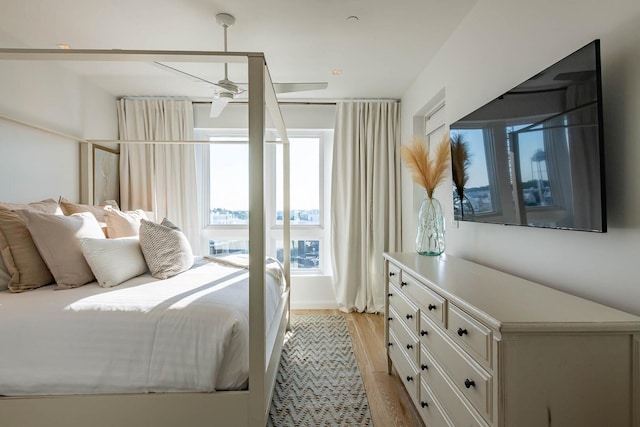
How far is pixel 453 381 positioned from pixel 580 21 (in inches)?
60.3

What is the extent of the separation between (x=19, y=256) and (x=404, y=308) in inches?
89.6

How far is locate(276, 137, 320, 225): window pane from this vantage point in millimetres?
4156

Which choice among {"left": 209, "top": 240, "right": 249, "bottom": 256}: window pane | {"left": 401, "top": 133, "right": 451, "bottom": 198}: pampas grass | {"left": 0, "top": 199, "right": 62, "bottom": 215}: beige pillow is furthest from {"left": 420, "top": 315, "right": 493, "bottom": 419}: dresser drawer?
{"left": 209, "top": 240, "right": 249, "bottom": 256}: window pane

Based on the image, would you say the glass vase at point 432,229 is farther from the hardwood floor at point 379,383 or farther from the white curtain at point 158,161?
the white curtain at point 158,161

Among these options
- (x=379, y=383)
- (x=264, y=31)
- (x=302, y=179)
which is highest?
(x=264, y=31)

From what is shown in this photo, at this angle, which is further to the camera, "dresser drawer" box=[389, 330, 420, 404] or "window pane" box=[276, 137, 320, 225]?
"window pane" box=[276, 137, 320, 225]

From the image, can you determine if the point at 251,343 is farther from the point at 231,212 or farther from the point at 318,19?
the point at 231,212

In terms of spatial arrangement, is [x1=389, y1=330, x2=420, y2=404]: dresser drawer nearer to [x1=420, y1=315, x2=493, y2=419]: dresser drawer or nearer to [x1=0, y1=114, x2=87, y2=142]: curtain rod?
[x1=420, y1=315, x2=493, y2=419]: dresser drawer

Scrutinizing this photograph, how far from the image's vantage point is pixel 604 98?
1198 millimetres

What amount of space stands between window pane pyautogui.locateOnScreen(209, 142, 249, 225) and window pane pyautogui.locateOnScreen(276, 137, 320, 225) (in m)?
0.44

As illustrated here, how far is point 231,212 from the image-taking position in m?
4.15

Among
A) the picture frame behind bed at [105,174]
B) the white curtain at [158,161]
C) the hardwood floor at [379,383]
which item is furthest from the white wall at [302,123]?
the picture frame behind bed at [105,174]

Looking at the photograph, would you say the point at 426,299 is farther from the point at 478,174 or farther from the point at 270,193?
the point at 270,193

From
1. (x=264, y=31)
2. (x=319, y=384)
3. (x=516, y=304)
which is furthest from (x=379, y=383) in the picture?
(x=264, y=31)
